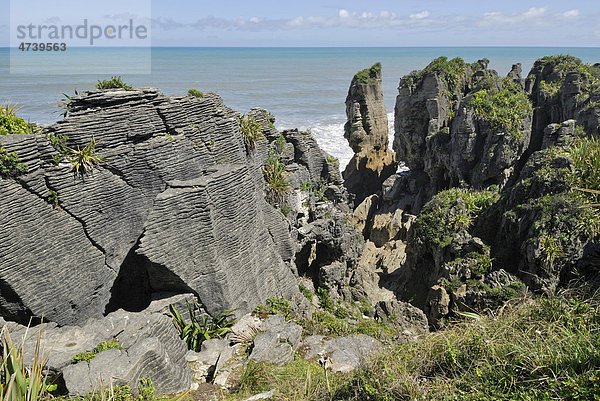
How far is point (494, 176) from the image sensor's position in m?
26.3

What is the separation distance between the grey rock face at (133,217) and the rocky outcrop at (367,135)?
74.2 ft

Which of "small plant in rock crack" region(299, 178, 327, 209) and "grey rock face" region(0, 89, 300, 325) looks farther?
"small plant in rock crack" region(299, 178, 327, 209)

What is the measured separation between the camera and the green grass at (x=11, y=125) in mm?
10250

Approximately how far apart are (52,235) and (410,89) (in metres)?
28.7

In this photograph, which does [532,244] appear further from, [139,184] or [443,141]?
[443,141]

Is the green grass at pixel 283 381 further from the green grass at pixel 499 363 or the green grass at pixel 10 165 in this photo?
the green grass at pixel 10 165

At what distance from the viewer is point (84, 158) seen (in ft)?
34.5

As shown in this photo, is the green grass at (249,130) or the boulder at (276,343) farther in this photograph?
the green grass at (249,130)

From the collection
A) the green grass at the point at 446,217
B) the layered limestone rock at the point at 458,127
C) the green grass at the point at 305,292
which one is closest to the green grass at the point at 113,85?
the green grass at the point at 305,292

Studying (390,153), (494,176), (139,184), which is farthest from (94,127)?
(390,153)

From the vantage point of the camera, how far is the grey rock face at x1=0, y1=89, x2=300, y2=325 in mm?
9703

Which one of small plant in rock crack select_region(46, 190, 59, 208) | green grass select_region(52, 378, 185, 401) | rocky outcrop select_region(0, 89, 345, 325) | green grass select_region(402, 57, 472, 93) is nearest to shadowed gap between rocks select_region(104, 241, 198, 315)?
rocky outcrop select_region(0, 89, 345, 325)

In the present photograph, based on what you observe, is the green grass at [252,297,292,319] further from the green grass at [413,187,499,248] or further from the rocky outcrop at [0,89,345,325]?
the green grass at [413,187,499,248]

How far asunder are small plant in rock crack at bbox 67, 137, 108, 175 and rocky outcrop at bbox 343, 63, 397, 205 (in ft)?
83.2
